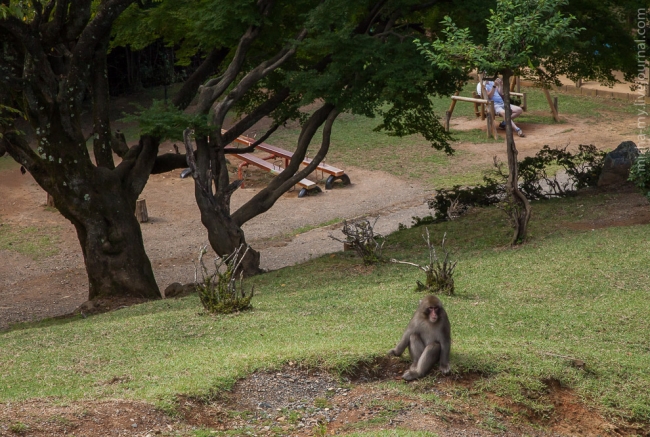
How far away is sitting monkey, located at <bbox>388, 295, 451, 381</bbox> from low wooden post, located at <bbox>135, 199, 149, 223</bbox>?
48.1ft

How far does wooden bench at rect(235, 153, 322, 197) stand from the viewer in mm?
23562

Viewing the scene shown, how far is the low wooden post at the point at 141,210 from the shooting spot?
70.2 feet

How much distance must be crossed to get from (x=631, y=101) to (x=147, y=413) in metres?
28.7

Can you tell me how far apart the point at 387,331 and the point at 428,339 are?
174cm

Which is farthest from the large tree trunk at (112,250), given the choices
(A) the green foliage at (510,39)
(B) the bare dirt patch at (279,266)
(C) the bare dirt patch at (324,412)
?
(C) the bare dirt patch at (324,412)

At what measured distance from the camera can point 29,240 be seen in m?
20.3

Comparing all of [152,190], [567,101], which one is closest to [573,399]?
[152,190]

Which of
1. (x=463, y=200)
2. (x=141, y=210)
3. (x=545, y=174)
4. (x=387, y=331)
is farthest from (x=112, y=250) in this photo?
(x=545, y=174)

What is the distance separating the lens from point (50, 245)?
1998 cm

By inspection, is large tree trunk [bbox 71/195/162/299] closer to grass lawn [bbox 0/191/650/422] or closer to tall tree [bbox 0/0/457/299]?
tall tree [bbox 0/0/457/299]

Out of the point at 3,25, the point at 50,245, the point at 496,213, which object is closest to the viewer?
the point at 3,25

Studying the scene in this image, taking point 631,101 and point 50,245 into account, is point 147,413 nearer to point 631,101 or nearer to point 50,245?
point 50,245

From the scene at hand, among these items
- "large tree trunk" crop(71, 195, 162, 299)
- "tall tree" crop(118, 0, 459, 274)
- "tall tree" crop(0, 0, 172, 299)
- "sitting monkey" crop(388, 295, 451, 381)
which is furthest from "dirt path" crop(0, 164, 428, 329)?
"sitting monkey" crop(388, 295, 451, 381)

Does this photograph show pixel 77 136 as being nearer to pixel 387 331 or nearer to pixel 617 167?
pixel 387 331
